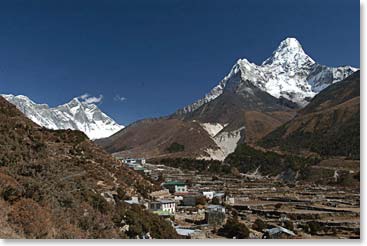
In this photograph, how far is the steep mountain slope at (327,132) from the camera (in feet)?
202

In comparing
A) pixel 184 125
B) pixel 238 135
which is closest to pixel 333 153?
pixel 238 135

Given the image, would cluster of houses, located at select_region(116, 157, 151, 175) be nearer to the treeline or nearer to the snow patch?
the treeline

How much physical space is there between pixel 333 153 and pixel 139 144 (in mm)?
64544

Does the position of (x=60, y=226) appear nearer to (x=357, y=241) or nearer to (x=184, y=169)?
(x=357, y=241)

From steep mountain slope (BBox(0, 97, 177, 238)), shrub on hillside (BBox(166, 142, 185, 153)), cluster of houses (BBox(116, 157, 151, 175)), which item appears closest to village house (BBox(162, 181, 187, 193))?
cluster of houses (BBox(116, 157, 151, 175))

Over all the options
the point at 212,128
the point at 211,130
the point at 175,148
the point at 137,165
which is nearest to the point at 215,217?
the point at 137,165

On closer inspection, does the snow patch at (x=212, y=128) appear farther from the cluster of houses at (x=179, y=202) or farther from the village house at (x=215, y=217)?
the village house at (x=215, y=217)

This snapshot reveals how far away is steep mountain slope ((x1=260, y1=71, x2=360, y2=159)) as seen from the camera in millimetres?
61619

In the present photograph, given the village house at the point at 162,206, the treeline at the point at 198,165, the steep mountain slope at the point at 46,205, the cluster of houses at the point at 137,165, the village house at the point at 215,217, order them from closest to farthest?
the steep mountain slope at the point at 46,205 < the village house at the point at 215,217 < the village house at the point at 162,206 < the cluster of houses at the point at 137,165 < the treeline at the point at 198,165

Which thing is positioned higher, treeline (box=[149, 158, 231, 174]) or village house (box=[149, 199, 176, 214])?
treeline (box=[149, 158, 231, 174])

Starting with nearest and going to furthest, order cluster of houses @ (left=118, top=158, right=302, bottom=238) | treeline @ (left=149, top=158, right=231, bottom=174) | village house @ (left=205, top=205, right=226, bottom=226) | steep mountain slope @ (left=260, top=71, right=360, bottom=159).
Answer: cluster of houses @ (left=118, top=158, right=302, bottom=238)
village house @ (left=205, top=205, right=226, bottom=226)
steep mountain slope @ (left=260, top=71, right=360, bottom=159)
treeline @ (left=149, top=158, right=231, bottom=174)

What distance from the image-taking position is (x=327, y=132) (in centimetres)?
7225

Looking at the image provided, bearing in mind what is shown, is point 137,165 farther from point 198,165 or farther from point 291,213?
point 291,213

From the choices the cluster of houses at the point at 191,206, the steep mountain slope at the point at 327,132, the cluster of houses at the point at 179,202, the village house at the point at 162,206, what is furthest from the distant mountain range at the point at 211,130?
the village house at the point at 162,206
